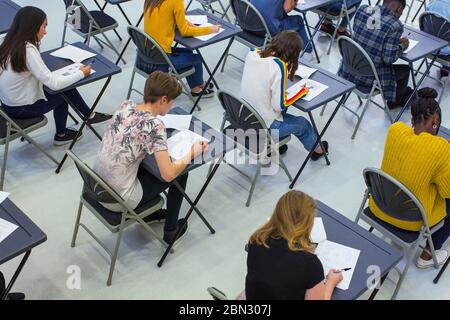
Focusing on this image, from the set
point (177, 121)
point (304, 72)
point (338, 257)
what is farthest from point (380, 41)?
point (338, 257)

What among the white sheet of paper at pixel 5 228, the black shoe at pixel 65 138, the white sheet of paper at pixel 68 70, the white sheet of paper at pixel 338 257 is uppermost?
the white sheet of paper at pixel 338 257

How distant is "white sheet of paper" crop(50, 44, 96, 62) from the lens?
4.46m

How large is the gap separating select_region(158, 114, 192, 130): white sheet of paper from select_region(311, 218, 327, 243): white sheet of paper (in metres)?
1.10

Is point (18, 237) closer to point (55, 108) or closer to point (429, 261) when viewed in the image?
point (55, 108)

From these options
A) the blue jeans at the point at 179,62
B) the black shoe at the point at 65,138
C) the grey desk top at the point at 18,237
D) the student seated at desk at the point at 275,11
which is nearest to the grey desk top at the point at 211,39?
the blue jeans at the point at 179,62

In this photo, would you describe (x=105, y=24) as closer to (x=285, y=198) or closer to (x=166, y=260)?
(x=166, y=260)

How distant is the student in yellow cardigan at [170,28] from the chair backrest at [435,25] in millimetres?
1863

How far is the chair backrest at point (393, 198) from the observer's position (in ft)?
10.7

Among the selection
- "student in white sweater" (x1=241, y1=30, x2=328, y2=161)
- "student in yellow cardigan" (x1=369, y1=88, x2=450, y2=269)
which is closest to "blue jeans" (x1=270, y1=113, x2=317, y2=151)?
"student in white sweater" (x1=241, y1=30, x2=328, y2=161)

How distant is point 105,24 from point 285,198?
11.5 feet

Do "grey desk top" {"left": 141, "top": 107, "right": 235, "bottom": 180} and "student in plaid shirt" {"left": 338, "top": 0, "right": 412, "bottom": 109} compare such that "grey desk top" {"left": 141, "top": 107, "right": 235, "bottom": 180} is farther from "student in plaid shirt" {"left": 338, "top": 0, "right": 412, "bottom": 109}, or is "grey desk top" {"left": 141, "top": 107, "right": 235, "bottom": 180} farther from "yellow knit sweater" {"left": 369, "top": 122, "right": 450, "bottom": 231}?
"student in plaid shirt" {"left": 338, "top": 0, "right": 412, "bottom": 109}

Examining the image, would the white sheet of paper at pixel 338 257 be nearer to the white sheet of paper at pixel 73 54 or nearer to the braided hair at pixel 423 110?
the braided hair at pixel 423 110

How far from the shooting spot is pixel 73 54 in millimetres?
4504

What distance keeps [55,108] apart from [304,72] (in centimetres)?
187
